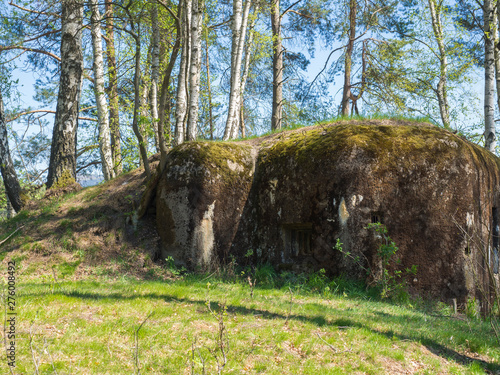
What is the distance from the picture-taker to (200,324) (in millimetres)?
4984

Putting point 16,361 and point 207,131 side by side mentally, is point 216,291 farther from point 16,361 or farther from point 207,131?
point 207,131

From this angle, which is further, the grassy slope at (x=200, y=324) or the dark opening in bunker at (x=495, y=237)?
the dark opening in bunker at (x=495, y=237)

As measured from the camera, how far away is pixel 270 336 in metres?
4.75

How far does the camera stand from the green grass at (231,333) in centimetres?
403

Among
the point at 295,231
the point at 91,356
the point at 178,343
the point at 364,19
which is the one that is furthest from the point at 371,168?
the point at 364,19

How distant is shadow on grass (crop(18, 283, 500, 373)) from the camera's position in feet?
16.2

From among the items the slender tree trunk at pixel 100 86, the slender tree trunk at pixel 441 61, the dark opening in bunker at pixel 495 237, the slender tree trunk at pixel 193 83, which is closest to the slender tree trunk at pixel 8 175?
the slender tree trunk at pixel 100 86

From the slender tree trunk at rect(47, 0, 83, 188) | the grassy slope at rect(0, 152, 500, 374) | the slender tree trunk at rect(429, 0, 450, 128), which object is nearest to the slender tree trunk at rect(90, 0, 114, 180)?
the slender tree trunk at rect(47, 0, 83, 188)

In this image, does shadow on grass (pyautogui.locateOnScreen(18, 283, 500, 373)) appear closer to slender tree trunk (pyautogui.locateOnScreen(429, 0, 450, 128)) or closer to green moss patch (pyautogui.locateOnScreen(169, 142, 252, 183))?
green moss patch (pyautogui.locateOnScreen(169, 142, 252, 183))

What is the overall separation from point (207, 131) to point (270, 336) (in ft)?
60.9

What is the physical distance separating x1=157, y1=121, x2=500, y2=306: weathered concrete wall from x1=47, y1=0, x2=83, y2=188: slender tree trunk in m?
3.43

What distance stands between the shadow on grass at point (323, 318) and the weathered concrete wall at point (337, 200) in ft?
6.43

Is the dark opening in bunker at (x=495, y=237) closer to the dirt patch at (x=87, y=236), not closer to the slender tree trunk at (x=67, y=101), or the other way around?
the dirt patch at (x=87, y=236)

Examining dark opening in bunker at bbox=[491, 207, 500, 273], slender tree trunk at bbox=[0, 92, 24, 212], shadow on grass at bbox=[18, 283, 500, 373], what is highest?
slender tree trunk at bbox=[0, 92, 24, 212]
